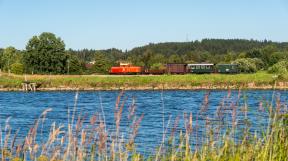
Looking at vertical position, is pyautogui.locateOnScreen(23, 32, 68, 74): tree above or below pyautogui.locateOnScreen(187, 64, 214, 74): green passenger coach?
above

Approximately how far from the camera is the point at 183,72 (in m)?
104

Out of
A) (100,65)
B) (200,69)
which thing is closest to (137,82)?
(200,69)

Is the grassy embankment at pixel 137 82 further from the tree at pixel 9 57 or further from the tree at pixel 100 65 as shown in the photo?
the tree at pixel 9 57

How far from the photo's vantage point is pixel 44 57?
102m

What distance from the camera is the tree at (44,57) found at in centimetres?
10250

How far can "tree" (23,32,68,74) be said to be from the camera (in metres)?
102

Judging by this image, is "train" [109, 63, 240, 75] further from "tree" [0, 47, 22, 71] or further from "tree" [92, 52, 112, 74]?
"tree" [0, 47, 22, 71]

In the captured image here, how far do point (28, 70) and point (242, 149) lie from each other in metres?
98.5

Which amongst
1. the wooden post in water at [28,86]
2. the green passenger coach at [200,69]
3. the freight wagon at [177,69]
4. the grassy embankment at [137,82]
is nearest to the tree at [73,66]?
the freight wagon at [177,69]

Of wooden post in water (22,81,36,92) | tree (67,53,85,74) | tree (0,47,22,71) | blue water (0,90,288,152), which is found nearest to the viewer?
blue water (0,90,288,152)

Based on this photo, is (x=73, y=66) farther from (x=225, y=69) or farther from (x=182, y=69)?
(x=225, y=69)

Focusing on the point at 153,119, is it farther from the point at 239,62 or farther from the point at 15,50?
the point at 15,50

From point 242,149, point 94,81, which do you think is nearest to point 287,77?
point 94,81

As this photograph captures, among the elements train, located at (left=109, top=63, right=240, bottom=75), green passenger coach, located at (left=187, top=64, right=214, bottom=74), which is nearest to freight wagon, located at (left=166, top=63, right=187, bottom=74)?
train, located at (left=109, top=63, right=240, bottom=75)
